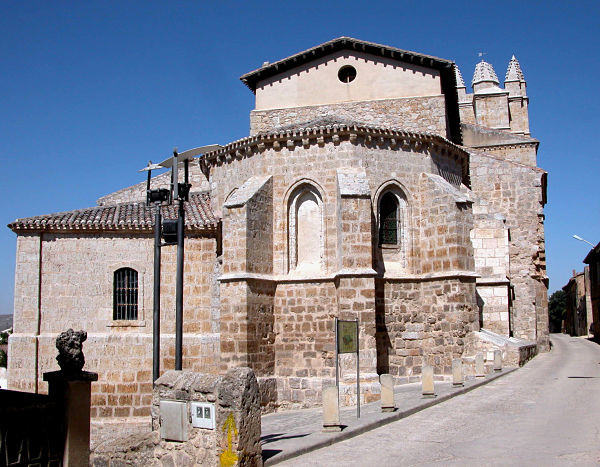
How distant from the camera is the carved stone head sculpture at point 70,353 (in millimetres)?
7277

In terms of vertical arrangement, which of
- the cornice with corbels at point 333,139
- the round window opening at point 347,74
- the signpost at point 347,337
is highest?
the round window opening at point 347,74

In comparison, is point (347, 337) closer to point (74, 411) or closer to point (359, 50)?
point (74, 411)

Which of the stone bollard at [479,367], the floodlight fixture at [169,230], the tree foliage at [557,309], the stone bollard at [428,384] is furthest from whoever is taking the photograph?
the tree foliage at [557,309]

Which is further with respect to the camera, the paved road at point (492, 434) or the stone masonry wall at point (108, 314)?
the stone masonry wall at point (108, 314)

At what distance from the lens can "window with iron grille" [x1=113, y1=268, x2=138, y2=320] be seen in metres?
18.8

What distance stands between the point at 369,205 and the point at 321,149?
2.17 meters

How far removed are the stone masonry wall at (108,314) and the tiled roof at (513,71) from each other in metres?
30.2

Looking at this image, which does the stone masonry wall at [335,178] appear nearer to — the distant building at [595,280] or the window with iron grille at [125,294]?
the window with iron grille at [125,294]

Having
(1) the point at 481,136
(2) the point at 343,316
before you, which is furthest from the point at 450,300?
(1) the point at 481,136

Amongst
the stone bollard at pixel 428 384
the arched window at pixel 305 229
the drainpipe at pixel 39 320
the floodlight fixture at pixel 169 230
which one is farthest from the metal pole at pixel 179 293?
the drainpipe at pixel 39 320

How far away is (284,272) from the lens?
1747 centimetres

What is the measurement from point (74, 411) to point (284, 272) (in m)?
10.7

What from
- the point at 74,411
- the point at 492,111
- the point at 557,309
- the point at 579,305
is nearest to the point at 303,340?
the point at 74,411

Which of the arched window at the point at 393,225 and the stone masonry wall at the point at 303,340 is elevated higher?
the arched window at the point at 393,225
